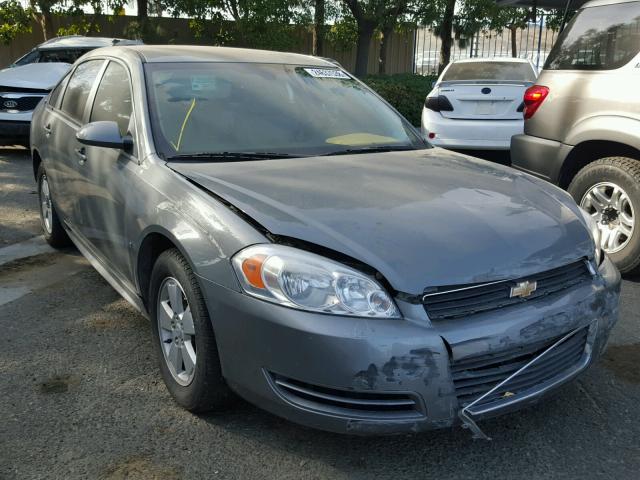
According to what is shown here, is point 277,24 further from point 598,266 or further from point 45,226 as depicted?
point 598,266

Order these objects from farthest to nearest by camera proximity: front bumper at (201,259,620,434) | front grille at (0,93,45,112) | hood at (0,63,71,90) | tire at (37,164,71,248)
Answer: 1. hood at (0,63,71,90)
2. front grille at (0,93,45,112)
3. tire at (37,164,71,248)
4. front bumper at (201,259,620,434)

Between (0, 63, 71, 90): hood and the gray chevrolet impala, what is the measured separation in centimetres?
691

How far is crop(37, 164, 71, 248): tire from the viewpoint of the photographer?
5.32 meters

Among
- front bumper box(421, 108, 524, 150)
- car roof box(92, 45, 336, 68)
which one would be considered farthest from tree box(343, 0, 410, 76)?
car roof box(92, 45, 336, 68)

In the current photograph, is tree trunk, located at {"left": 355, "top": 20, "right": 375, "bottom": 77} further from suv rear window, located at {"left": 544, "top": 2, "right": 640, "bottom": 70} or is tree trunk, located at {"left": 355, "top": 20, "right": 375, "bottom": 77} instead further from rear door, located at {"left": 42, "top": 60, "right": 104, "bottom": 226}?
rear door, located at {"left": 42, "top": 60, "right": 104, "bottom": 226}

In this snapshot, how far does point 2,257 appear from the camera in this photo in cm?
536

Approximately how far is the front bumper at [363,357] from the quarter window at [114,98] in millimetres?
1626

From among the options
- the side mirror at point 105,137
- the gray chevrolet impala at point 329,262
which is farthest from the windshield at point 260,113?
the side mirror at point 105,137

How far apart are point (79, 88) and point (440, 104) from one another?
526cm

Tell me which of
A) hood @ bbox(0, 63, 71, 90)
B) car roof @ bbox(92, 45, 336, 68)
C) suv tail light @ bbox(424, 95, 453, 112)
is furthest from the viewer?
hood @ bbox(0, 63, 71, 90)

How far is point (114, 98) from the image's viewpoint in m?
3.99

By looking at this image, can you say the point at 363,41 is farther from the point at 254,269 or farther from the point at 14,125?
the point at 254,269

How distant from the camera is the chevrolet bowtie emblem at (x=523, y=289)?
8.39 ft

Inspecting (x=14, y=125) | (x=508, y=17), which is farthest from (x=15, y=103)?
(x=508, y=17)
